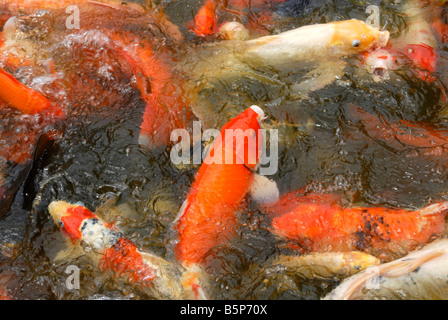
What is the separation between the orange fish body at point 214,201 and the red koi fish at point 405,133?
1.35 m

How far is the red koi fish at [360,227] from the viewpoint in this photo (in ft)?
11.0

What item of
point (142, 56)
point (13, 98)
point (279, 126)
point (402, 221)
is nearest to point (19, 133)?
point (13, 98)

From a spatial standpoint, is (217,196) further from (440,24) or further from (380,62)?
(440,24)

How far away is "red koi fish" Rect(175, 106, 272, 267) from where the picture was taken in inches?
132

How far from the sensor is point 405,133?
4109mm

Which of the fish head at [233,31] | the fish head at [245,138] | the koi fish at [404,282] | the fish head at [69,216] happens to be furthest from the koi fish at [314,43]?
the koi fish at [404,282]

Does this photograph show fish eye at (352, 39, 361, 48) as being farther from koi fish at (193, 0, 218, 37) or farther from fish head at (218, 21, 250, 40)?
koi fish at (193, 0, 218, 37)

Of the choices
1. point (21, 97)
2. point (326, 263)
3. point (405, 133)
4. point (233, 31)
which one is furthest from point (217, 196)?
point (233, 31)

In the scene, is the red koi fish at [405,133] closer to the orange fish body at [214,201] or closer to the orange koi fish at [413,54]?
the orange koi fish at [413,54]

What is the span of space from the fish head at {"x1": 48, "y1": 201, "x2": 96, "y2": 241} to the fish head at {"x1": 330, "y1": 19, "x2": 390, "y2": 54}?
3332 millimetres
